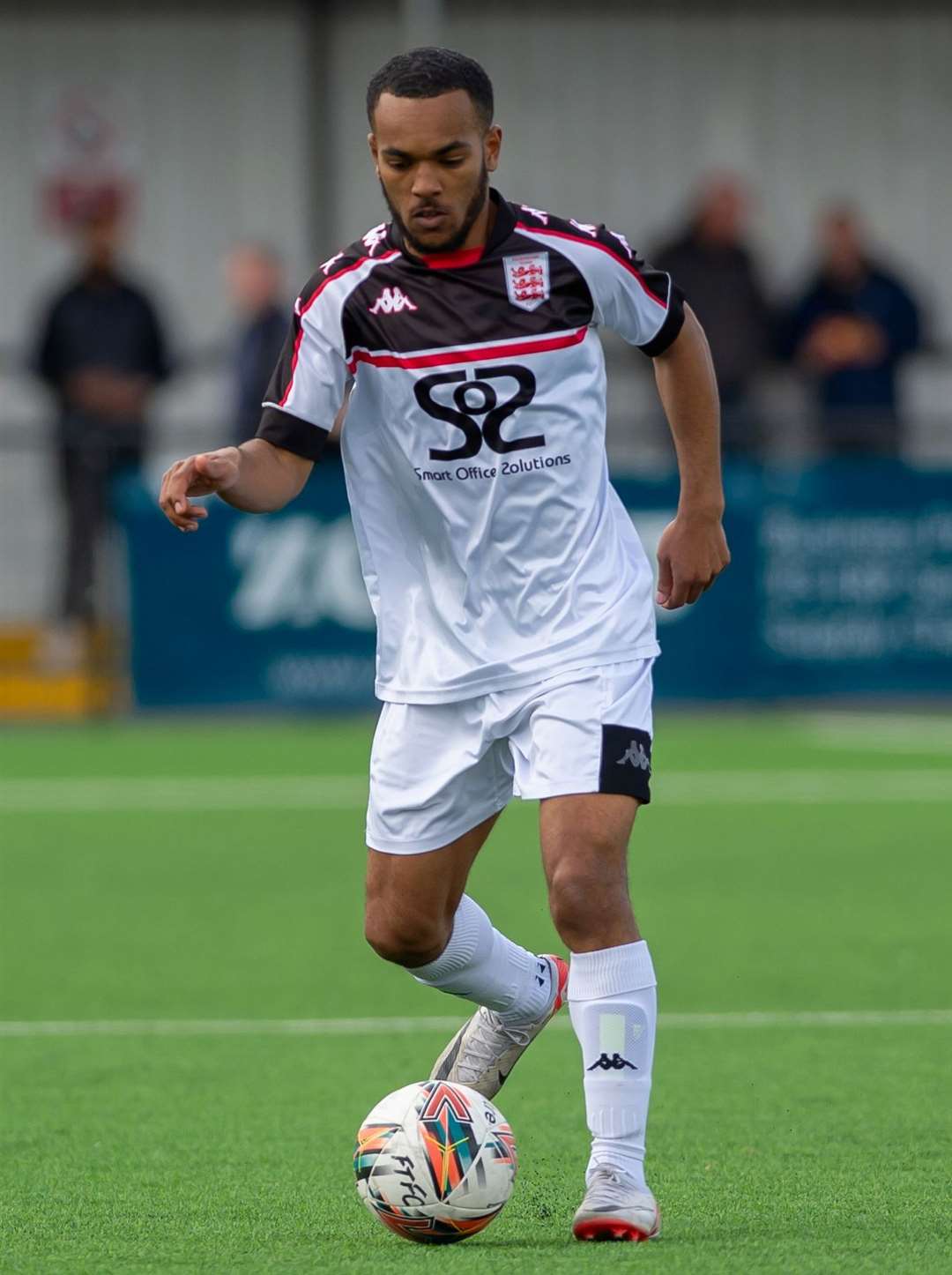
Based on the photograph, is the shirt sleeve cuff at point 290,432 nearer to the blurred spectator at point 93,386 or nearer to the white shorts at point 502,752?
the white shorts at point 502,752

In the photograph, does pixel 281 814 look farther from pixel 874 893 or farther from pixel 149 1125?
pixel 149 1125

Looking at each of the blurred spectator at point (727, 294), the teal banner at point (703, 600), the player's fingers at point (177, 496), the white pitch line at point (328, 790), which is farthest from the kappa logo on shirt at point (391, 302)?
the blurred spectator at point (727, 294)

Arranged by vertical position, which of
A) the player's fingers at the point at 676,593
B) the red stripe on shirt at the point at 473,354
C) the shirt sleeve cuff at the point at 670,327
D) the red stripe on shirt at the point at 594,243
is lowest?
the player's fingers at the point at 676,593

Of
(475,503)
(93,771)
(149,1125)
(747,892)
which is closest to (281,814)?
(93,771)

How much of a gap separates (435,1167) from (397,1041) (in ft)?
6.96

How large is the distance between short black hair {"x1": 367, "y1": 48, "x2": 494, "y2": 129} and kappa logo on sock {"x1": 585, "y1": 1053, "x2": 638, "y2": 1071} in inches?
69.4

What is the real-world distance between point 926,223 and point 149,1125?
16497mm

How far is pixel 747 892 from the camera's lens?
9.30m

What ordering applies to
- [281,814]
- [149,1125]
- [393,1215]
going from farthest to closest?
[281,814] → [149,1125] → [393,1215]

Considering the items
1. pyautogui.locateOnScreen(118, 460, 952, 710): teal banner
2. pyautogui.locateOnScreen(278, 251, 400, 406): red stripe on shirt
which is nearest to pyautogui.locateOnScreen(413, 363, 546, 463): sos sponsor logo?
pyautogui.locateOnScreen(278, 251, 400, 406): red stripe on shirt

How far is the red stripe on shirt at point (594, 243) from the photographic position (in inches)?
197

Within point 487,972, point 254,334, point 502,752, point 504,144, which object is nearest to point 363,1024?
point 487,972

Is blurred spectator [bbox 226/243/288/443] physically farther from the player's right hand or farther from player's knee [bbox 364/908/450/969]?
the player's right hand

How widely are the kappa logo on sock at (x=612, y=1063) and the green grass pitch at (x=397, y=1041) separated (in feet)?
0.99
